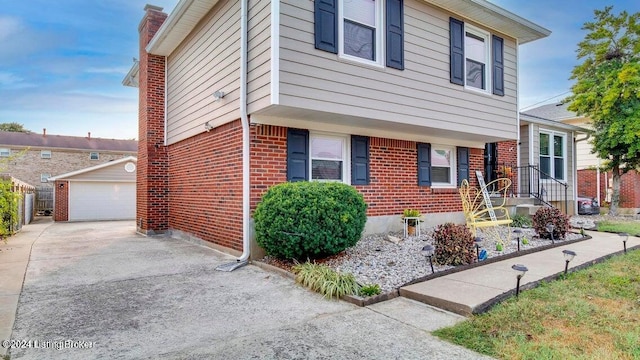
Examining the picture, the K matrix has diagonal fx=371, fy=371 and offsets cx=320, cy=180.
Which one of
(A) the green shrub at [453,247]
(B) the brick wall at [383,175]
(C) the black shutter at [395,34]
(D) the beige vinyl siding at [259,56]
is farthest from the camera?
(C) the black shutter at [395,34]

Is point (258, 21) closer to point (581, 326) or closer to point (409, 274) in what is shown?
point (409, 274)

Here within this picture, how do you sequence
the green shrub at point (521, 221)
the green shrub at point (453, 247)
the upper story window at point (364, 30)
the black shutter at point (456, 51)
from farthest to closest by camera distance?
the green shrub at point (521, 221)
the black shutter at point (456, 51)
the upper story window at point (364, 30)
the green shrub at point (453, 247)

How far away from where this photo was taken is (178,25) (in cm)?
827

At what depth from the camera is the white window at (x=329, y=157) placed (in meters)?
7.22

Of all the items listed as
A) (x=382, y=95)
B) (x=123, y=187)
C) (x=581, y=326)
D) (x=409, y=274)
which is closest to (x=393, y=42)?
(x=382, y=95)

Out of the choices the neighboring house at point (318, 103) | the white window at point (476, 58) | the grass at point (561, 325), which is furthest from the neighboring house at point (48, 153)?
the grass at point (561, 325)

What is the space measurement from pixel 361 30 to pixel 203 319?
216 inches

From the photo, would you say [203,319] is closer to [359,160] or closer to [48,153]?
[359,160]

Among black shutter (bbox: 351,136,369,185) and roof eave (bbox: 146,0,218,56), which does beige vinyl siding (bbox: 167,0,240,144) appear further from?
black shutter (bbox: 351,136,369,185)

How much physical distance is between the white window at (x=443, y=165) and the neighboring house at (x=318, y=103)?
0.04 metres

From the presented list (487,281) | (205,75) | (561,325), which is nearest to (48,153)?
(205,75)

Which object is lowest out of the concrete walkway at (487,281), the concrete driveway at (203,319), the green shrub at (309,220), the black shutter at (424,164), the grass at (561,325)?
the concrete driveway at (203,319)

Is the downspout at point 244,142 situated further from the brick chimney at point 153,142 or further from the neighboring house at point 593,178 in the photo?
the neighboring house at point 593,178

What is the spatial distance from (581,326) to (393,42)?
547 cm
